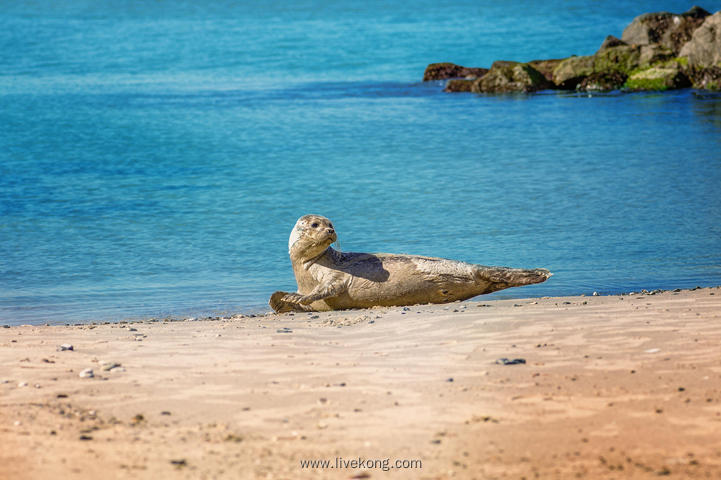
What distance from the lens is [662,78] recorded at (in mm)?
37156

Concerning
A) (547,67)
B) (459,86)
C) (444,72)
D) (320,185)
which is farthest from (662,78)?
(320,185)

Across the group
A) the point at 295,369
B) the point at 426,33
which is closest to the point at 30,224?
the point at 295,369

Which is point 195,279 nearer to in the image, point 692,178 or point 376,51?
point 692,178

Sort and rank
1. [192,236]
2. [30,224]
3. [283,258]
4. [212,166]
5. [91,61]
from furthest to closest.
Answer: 1. [91,61]
2. [212,166]
3. [30,224]
4. [192,236]
5. [283,258]

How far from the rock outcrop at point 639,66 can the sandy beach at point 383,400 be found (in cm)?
3233

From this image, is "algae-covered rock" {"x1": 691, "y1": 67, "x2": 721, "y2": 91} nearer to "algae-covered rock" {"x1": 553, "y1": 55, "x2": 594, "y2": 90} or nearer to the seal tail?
"algae-covered rock" {"x1": 553, "y1": 55, "x2": 594, "y2": 90}

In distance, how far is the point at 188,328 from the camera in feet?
22.6

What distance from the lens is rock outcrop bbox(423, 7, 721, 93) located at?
35.9m

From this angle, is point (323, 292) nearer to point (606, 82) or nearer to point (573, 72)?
point (606, 82)

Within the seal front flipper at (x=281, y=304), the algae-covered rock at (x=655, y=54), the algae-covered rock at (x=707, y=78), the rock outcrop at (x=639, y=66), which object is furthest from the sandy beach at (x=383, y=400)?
the algae-covered rock at (x=655, y=54)

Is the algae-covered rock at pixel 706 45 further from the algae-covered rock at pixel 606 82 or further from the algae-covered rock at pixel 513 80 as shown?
the algae-covered rock at pixel 513 80

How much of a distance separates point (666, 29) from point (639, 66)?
11.2ft

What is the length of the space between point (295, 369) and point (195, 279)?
544 cm

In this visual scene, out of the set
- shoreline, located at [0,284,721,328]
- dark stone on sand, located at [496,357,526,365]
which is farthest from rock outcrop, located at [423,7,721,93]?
dark stone on sand, located at [496,357,526,365]
